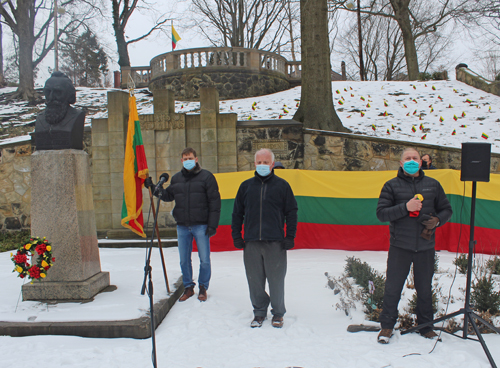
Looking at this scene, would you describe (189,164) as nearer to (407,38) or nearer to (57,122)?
(57,122)

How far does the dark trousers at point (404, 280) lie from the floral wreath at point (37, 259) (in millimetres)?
3509

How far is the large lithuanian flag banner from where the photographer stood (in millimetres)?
6664

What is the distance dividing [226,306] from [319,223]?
128 inches

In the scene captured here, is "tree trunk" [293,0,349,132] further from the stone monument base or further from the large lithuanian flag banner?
the stone monument base

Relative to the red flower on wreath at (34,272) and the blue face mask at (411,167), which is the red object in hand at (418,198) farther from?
the red flower on wreath at (34,272)

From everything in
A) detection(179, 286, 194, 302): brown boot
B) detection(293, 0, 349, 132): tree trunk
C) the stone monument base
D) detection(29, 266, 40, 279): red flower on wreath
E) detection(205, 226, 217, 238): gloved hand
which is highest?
detection(293, 0, 349, 132): tree trunk

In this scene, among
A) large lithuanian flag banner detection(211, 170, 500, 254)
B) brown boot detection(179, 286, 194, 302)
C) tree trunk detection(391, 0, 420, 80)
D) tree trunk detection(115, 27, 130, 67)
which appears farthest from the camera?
tree trunk detection(115, 27, 130, 67)

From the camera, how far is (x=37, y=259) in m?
4.06

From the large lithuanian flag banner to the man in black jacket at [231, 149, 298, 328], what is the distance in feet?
10.9

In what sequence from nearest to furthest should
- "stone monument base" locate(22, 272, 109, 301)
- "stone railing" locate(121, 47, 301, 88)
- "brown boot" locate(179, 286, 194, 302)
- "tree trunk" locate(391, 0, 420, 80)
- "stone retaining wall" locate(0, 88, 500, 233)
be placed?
"stone monument base" locate(22, 272, 109, 301), "brown boot" locate(179, 286, 194, 302), "stone retaining wall" locate(0, 88, 500, 233), "stone railing" locate(121, 47, 301, 88), "tree trunk" locate(391, 0, 420, 80)

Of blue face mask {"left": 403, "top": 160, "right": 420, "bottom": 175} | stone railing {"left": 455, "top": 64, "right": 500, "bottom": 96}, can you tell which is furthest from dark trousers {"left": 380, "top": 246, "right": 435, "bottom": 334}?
stone railing {"left": 455, "top": 64, "right": 500, "bottom": 96}

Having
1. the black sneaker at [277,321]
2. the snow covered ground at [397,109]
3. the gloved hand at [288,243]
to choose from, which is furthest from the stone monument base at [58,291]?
the snow covered ground at [397,109]

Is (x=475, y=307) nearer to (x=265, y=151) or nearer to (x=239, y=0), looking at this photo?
(x=265, y=151)

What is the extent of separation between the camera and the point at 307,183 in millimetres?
7293
